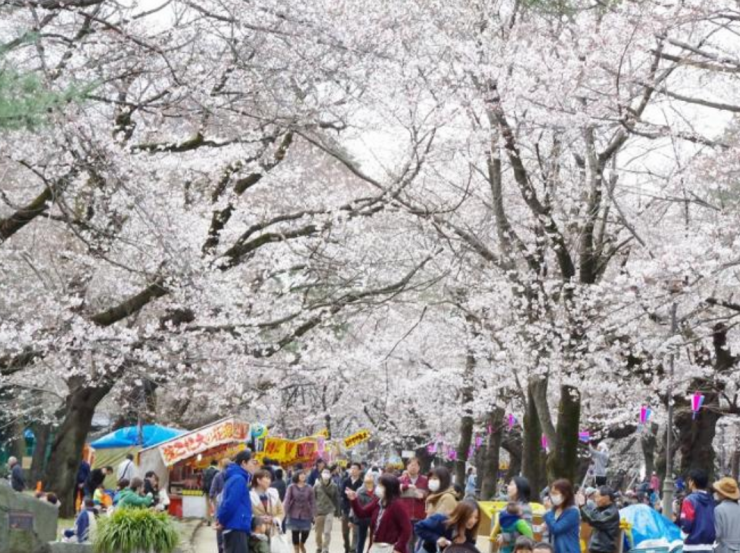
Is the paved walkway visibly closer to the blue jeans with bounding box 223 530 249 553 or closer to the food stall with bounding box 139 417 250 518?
the food stall with bounding box 139 417 250 518

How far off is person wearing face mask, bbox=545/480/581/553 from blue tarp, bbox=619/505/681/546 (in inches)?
107

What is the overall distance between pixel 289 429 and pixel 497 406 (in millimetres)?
22807

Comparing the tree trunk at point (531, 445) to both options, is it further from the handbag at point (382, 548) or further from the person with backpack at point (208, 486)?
the handbag at point (382, 548)

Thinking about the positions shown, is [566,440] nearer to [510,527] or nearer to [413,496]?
[413,496]

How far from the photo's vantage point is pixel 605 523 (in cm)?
1038

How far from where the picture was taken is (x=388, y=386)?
42.0 m

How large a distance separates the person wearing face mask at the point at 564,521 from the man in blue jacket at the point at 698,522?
6.84 feet

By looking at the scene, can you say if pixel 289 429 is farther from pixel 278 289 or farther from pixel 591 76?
pixel 591 76

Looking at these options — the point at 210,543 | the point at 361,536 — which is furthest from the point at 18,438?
the point at 361,536

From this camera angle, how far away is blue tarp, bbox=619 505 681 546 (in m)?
12.1

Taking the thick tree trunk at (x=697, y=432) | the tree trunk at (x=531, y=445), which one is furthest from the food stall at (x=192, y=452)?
the thick tree trunk at (x=697, y=432)

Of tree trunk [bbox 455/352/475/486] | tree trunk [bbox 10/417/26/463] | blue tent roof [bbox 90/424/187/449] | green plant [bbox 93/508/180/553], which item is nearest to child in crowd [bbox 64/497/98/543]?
green plant [bbox 93/508/180/553]

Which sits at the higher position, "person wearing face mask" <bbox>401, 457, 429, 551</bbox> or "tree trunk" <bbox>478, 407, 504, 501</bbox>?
"tree trunk" <bbox>478, 407, 504, 501</bbox>

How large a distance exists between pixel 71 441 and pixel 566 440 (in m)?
9.77
